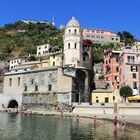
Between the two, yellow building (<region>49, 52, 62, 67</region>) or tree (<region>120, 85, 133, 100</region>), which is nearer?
tree (<region>120, 85, 133, 100</region>)

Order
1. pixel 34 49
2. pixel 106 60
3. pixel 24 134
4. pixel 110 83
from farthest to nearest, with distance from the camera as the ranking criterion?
pixel 34 49 → pixel 106 60 → pixel 110 83 → pixel 24 134

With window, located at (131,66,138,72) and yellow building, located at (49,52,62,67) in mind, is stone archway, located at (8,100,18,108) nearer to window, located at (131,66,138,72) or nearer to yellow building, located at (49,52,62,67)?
yellow building, located at (49,52,62,67)

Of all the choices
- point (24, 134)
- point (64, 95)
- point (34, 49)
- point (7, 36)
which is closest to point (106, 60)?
point (64, 95)

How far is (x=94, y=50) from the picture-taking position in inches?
3703

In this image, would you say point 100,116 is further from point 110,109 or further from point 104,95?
point 104,95

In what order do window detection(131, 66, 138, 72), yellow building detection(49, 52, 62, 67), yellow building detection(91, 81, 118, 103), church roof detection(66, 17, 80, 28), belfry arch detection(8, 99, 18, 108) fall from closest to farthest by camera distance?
window detection(131, 66, 138, 72) → yellow building detection(91, 81, 118, 103) → church roof detection(66, 17, 80, 28) → belfry arch detection(8, 99, 18, 108) → yellow building detection(49, 52, 62, 67)

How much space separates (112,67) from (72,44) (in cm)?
1149

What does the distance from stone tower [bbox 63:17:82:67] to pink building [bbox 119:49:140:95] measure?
450 inches

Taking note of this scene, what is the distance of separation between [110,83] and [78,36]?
13.8 metres

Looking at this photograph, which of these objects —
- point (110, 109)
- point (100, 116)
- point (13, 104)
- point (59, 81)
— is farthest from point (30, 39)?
point (100, 116)

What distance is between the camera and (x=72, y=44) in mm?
73562

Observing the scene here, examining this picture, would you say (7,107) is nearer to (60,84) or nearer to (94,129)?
(60,84)

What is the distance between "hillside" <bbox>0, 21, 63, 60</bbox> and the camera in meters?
111

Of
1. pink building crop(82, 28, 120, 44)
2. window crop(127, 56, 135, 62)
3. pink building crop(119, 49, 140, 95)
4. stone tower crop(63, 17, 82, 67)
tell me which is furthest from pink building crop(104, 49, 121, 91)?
pink building crop(82, 28, 120, 44)
